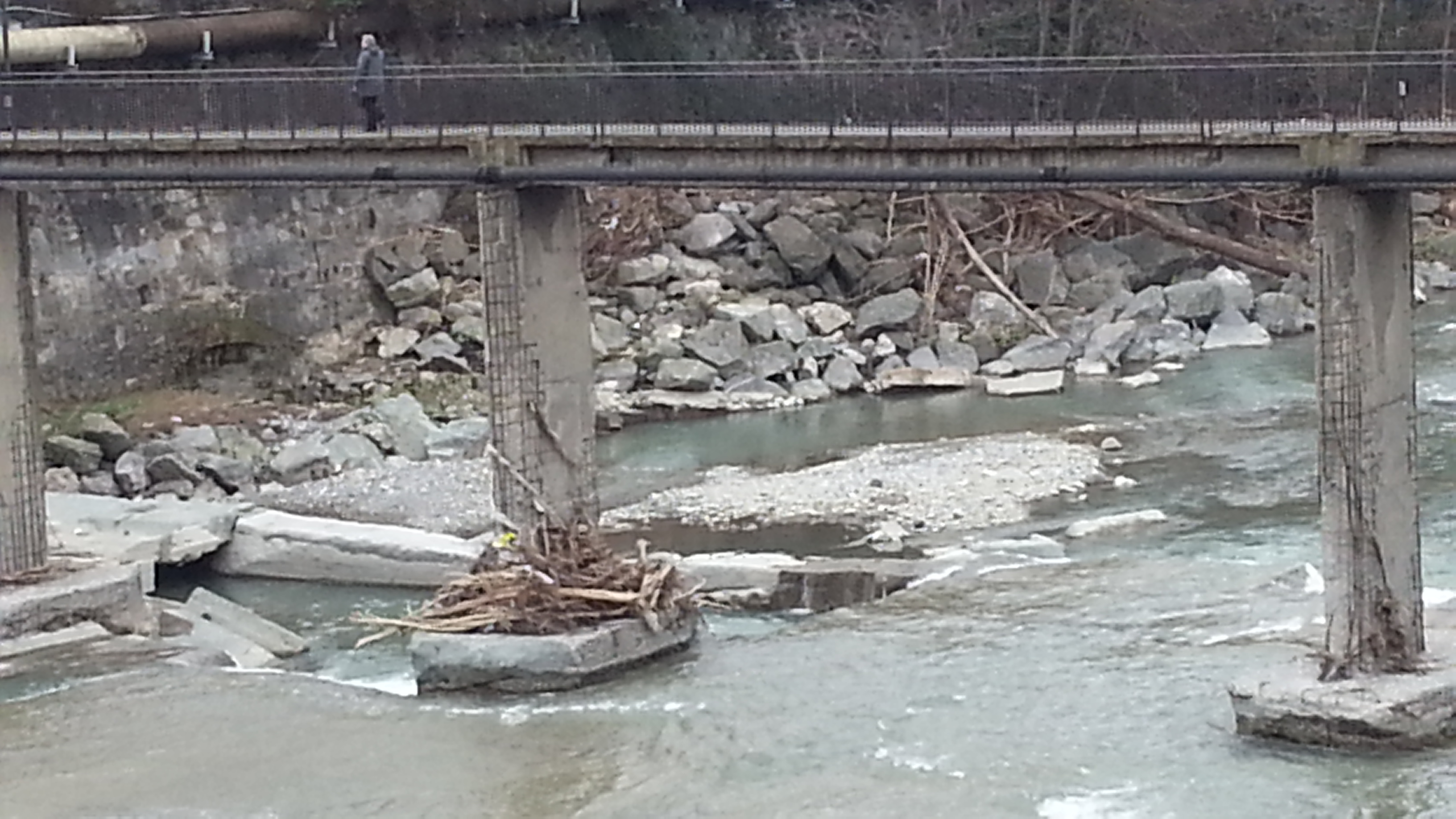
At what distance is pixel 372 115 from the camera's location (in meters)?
23.3

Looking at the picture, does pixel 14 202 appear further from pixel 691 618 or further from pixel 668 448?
pixel 668 448

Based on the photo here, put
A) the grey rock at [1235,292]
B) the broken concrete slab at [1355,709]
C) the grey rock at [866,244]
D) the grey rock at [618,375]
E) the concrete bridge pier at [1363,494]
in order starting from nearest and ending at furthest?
the broken concrete slab at [1355,709], the concrete bridge pier at [1363,494], the grey rock at [618,375], the grey rock at [1235,292], the grey rock at [866,244]

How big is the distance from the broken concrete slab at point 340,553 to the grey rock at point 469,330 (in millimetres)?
12991

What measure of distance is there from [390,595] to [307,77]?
5904 millimetres

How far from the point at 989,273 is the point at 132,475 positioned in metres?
17.6

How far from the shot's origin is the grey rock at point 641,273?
44375 mm

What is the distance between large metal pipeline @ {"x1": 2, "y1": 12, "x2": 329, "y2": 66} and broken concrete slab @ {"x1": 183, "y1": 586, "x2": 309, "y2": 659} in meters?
15.4

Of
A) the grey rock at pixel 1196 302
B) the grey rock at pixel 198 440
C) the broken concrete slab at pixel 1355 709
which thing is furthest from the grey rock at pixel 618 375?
the broken concrete slab at pixel 1355 709

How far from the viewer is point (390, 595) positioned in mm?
26984

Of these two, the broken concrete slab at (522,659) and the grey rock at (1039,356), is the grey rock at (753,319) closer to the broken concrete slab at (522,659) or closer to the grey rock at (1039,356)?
the grey rock at (1039,356)

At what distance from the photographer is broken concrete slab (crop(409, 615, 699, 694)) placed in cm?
2133

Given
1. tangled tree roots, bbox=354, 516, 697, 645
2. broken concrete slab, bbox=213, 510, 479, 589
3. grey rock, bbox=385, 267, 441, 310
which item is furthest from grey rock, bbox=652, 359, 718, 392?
tangled tree roots, bbox=354, 516, 697, 645

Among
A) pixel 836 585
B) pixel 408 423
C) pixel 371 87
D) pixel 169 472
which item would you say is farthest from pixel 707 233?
pixel 371 87

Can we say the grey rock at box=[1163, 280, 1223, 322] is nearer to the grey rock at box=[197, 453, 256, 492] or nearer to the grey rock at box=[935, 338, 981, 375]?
the grey rock at box=[935, 338, 981, 375]
